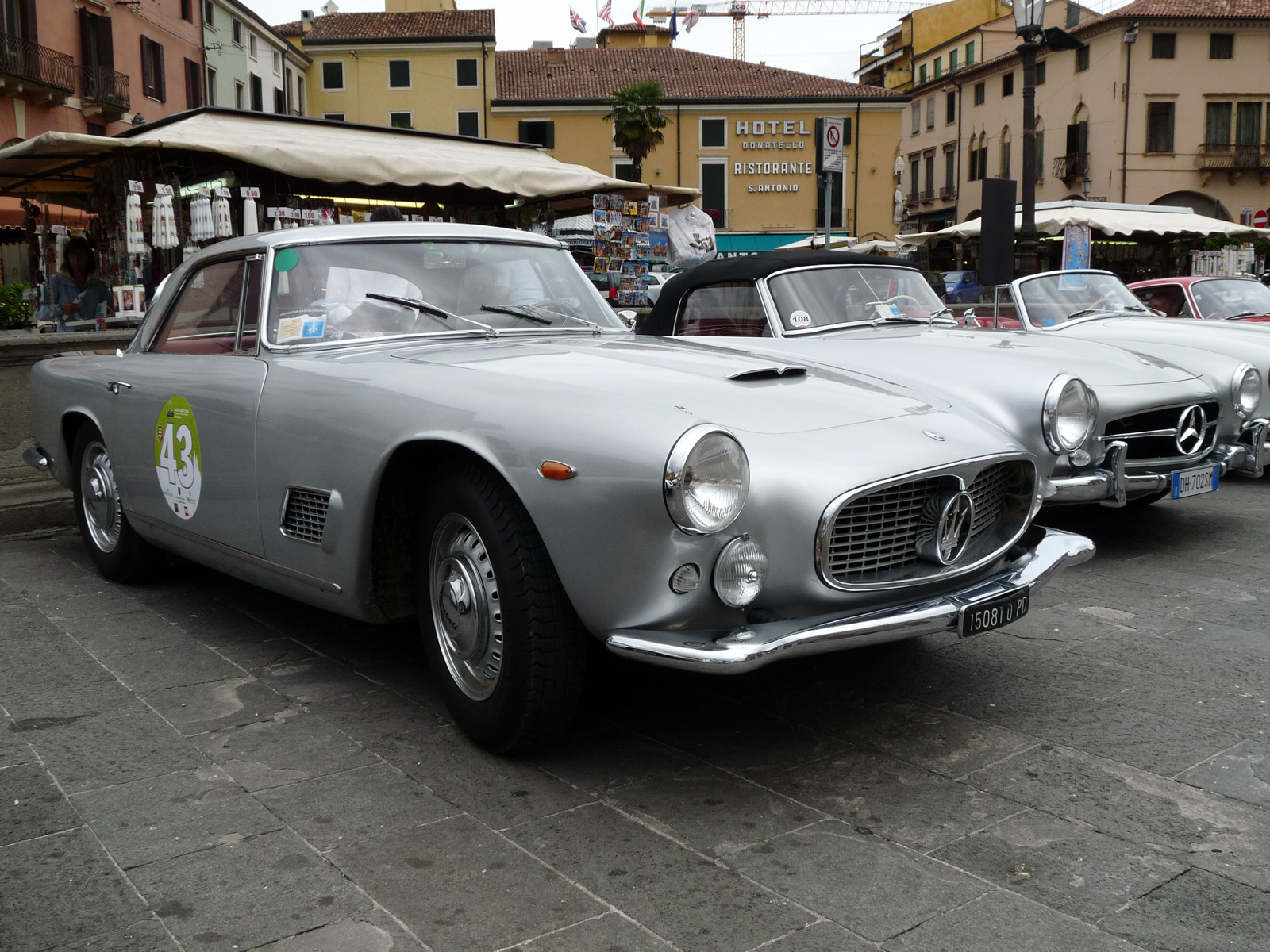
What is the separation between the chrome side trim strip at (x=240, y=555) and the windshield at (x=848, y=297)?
310 cm

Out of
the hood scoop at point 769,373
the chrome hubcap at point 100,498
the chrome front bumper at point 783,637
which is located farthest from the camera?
the chrome hubcap at point 100,498

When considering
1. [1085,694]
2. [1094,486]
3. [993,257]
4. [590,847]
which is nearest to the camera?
[590,847]

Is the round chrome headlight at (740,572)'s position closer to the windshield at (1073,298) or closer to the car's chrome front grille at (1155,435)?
the car's chrome front grille at (1155,435)

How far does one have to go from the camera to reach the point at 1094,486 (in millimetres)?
5078

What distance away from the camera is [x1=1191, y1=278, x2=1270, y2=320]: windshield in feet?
30.6

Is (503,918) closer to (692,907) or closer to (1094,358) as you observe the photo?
(692,907)

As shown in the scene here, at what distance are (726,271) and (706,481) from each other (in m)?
3.75

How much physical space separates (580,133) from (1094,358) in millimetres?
44624

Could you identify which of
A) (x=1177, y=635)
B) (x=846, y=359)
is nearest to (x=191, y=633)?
(x=846, y=359)

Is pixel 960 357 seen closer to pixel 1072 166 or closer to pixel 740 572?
pixel 740 572

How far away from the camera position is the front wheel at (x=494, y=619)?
286 centimetres

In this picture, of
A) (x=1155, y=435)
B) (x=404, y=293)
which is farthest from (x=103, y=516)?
(x=1155, y=435)

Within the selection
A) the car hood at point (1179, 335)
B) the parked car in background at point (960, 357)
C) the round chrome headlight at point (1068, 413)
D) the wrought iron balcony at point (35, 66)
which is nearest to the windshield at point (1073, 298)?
the car hood at point (1179, 335)

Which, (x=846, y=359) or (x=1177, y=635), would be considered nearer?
(x=1177, y=635)
